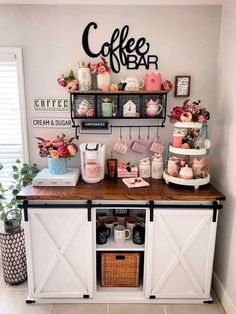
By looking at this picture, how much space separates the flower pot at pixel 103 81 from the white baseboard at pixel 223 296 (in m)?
1.80

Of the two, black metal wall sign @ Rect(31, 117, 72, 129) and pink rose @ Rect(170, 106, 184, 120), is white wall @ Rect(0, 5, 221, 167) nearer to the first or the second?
black metal wall sign @ Rect(31, 117, 72, 129)

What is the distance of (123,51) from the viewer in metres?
2.09

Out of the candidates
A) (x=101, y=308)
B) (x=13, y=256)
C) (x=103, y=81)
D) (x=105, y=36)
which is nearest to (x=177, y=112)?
(x=103, y=81)

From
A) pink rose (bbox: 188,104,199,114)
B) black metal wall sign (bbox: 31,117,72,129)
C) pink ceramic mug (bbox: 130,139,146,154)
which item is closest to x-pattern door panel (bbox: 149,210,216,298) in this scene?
pink ceramic mug (bbox: 130,139,146,154)

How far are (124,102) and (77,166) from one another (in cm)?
71

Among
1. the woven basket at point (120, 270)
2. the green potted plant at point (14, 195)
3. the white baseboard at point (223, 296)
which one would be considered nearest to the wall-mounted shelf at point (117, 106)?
the green potted plant at point (14, 195)

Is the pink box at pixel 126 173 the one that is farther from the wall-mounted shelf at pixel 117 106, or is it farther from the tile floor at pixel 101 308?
the tile floor at pixel 101 308

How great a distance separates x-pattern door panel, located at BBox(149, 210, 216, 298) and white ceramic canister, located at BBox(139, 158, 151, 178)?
448mm

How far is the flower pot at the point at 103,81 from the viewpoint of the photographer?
6.56 feet

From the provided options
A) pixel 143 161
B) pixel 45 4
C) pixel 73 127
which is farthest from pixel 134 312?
pixel 45 4

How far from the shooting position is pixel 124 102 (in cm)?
212

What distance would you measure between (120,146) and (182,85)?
73 centimetres

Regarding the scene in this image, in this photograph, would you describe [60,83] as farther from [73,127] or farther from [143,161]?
[143,161]

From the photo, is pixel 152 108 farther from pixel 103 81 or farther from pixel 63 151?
pixel 63 151
